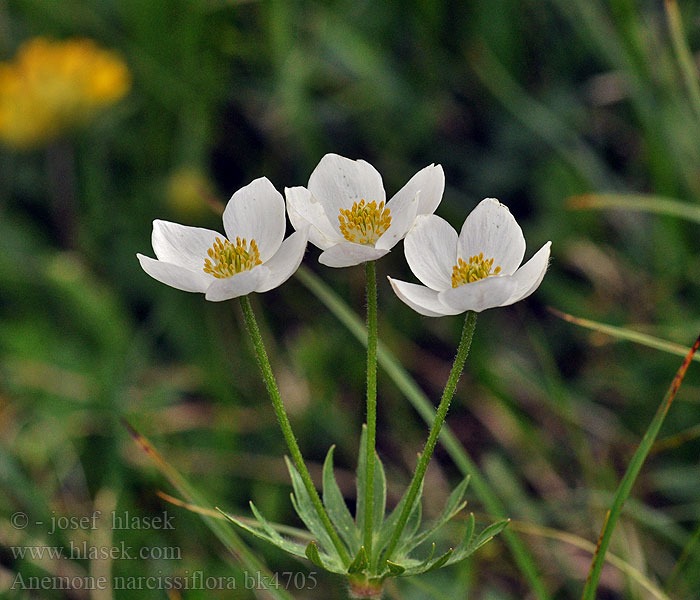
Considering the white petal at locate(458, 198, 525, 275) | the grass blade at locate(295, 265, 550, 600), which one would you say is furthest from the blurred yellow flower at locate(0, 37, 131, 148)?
the white petal at locate(458, 198, 525, 275)

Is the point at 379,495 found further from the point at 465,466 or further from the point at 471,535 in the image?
the point at 465,466

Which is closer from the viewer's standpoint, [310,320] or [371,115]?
[310,320]

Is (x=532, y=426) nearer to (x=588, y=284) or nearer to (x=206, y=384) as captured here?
(x=588, y=284)

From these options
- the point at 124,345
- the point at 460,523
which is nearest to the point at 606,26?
the point at 460,523

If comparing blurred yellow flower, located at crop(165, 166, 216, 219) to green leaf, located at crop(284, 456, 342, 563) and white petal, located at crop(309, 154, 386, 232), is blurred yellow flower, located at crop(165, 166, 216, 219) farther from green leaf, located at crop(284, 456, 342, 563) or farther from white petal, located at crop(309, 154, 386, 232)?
green leaf, located at crop(284, 456, 342, 563)

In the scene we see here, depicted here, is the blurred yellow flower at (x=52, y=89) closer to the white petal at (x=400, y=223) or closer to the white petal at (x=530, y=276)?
the white petal at (x=400, y=223)

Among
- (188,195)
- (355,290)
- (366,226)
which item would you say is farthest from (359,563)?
(188,195)
